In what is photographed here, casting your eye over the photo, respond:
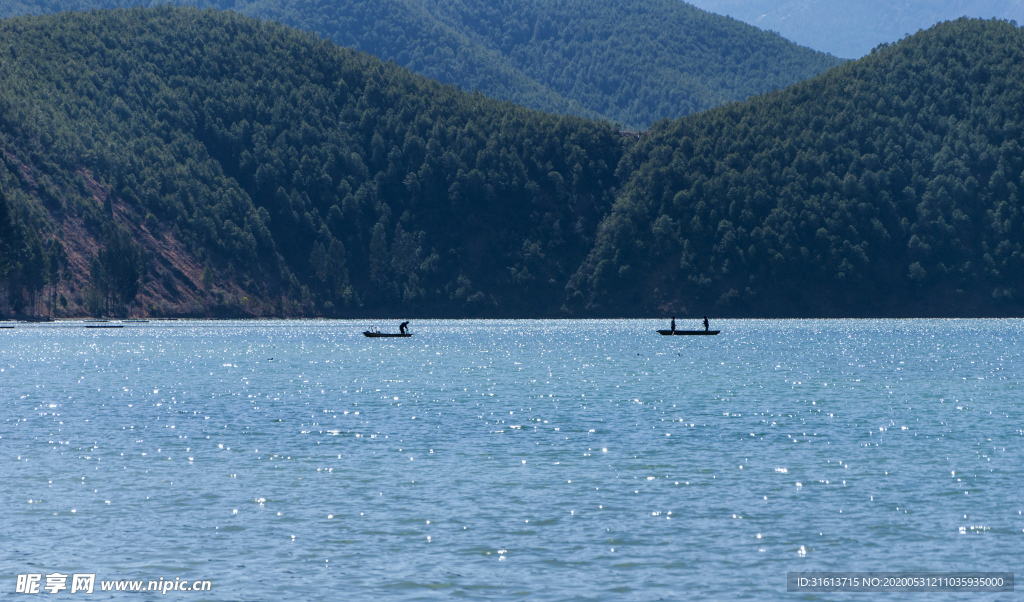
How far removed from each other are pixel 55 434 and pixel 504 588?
120 ft

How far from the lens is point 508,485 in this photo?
40.6 metres

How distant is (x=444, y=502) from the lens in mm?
37312

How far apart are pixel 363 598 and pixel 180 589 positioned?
4.35m

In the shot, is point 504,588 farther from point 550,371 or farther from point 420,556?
point 550,371

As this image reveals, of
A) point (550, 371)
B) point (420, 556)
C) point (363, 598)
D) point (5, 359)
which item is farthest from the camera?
point (5, 359)

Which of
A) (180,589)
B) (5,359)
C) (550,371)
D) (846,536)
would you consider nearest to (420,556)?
(180,589)

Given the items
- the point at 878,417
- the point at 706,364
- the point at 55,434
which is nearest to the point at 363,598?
the point at 55,434

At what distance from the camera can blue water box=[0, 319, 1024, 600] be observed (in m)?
28.9

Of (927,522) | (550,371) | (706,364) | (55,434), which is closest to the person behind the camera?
(927,522)

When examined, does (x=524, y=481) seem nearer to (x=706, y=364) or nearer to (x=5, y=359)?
(x=706, y=364)

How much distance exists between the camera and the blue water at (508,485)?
2892 centimetres

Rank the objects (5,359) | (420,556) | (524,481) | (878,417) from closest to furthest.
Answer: (420,556) → (524,481) → (878,417) → (5,359)

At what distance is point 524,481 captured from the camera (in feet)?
136

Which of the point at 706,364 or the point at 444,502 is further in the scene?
the point at 706,364
